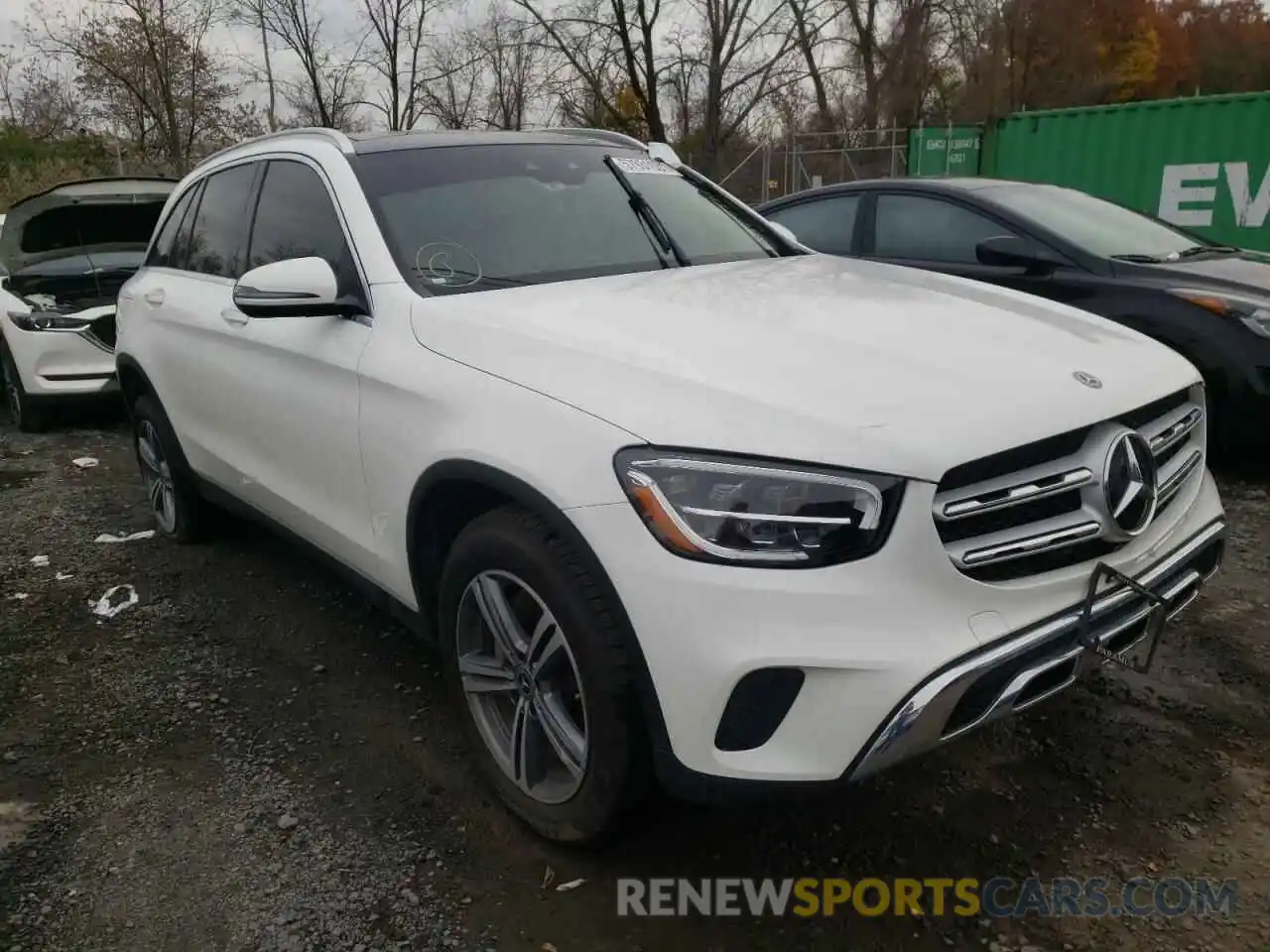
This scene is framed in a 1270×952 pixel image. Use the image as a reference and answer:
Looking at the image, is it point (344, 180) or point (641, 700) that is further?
point (344, 180)

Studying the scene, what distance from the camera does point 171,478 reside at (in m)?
4.55

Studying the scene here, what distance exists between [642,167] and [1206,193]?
9.78m


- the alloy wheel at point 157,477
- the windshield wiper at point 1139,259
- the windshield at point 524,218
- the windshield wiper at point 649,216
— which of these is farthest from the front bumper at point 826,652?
the windshield wiper at point 1139,259

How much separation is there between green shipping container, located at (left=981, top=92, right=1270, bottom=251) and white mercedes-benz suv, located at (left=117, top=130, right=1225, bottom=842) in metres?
8.79

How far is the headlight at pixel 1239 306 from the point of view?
14.9 feet

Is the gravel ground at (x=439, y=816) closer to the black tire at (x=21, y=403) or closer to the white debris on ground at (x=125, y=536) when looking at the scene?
the white debris on ground at (x=125, y=536)

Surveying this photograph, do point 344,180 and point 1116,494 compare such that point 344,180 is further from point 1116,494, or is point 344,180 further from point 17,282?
point 17,282

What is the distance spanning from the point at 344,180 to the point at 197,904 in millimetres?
2008

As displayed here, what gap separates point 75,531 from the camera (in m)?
5.04

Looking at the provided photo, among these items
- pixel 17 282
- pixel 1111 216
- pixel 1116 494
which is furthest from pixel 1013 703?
pixel 17 282

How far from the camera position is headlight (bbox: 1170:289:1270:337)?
4535 mm

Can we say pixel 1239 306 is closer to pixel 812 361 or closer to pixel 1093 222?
pixel 1093 222

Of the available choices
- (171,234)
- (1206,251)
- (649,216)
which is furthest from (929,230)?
(171,234)

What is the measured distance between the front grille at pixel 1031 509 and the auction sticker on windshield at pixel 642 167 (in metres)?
1.98
